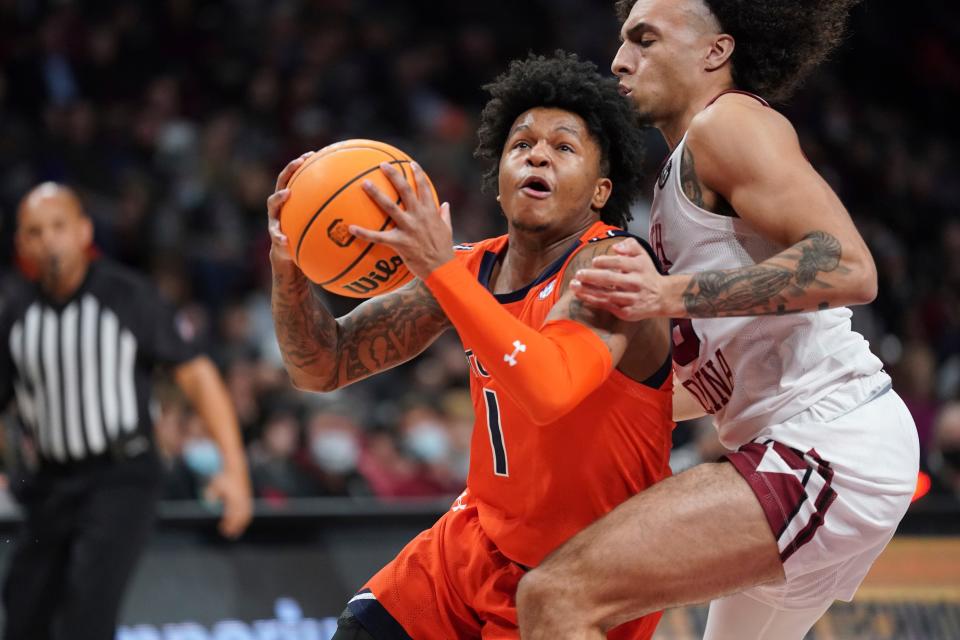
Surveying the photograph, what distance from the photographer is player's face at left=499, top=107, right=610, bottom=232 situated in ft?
11.2

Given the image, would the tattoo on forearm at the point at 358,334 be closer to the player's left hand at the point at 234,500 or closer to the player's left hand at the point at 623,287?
the player's left hand at the point at 623,287

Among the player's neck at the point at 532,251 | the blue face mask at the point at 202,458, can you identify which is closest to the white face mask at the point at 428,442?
the blue face mask at the point at 202,458

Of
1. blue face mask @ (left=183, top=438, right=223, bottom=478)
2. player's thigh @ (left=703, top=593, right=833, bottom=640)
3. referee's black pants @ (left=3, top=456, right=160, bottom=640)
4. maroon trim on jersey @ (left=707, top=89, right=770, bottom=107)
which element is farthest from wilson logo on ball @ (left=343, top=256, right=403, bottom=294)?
blue face mask @ (left=183, top=438, right=223, bottom=478)

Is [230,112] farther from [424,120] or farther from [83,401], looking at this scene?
[83,401]

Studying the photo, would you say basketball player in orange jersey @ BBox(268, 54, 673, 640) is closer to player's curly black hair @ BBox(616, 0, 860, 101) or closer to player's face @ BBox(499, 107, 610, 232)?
player's face @ BBox(499, 107, 610, 232)

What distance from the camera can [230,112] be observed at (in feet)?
35.9

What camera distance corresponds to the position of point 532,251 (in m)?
3.56

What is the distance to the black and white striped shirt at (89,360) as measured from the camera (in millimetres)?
5594

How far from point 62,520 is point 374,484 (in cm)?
304

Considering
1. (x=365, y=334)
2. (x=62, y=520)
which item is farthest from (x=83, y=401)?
(x=365, y=334)

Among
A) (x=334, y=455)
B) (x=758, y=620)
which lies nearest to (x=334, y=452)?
(x=334, y=455)

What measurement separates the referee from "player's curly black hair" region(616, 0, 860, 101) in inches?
123

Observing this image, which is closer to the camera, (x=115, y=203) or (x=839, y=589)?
(x=839, y=589)

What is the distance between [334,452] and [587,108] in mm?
5178
